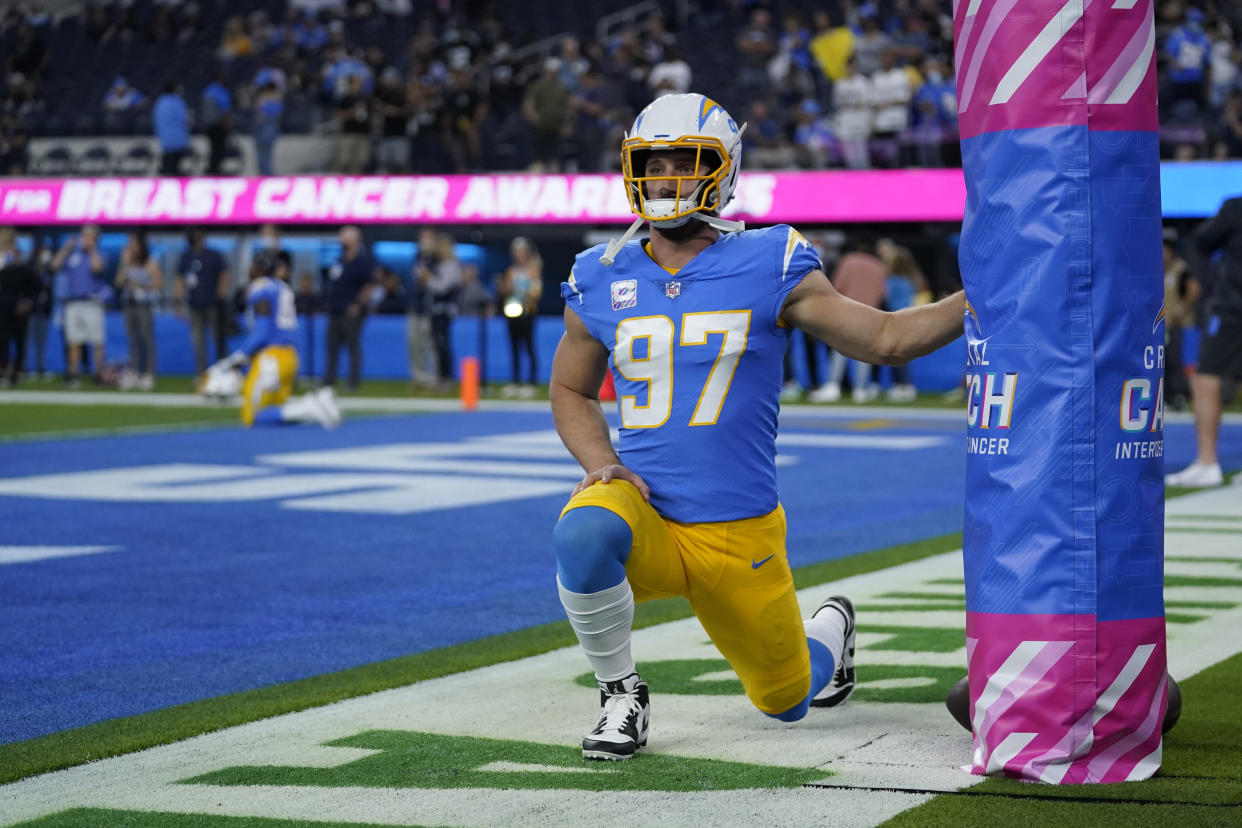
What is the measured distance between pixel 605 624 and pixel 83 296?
19.6 meters

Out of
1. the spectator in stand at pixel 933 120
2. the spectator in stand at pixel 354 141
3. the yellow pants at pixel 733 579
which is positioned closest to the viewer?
the yellow pants at pixel 733 579

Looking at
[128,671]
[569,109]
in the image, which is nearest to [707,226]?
[128,671]

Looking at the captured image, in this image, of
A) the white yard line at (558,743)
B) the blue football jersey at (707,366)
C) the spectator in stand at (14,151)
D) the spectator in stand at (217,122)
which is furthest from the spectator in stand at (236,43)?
the blue football jersey at (707,366)

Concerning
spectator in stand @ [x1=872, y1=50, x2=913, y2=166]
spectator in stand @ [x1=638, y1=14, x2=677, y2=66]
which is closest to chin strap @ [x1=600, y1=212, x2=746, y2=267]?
spectator in stand @ [x1=872, y1=50, x2=913, y2=166]

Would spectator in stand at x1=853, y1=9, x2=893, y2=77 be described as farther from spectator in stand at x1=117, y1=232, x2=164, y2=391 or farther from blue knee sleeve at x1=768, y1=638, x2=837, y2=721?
blue knee sleeve at x1=768, y1=638, x2=837, y2=721

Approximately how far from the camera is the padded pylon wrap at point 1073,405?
402 centimetres

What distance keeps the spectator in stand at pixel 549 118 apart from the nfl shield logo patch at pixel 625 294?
61.8 ft

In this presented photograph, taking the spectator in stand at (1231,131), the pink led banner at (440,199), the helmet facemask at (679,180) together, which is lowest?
the helmet facemask at (679,180)

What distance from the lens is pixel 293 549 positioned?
873 cm

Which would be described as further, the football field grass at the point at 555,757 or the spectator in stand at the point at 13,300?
the spectator in stand at the point at 13,300

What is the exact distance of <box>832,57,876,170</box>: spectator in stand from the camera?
21.3 meters

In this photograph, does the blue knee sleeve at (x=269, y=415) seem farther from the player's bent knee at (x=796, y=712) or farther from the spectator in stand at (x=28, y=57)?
the spectator in stand at (x=28, y=57)

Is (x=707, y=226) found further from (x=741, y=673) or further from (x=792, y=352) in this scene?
(x=792, y=352)

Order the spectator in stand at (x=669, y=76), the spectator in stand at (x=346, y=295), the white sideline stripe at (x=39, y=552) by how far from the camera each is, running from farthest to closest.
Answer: the spectator in stand at (x=669, y=76) → the spectator in stand at (x=346, y=295) → the white sideline stripe at (x=39, y=552)
